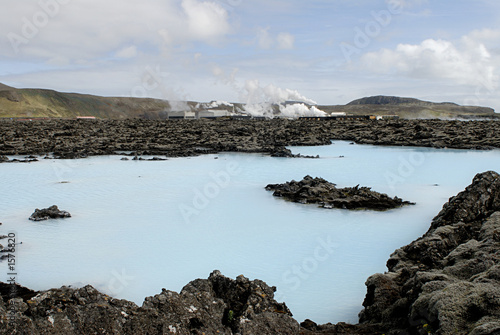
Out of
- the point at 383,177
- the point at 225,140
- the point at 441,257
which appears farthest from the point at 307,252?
the point at 225,140

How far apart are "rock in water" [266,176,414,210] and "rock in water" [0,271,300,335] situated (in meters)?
6.65

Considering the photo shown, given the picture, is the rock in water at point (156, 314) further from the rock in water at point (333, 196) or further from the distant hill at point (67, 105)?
the distant hill at point (67, 105)

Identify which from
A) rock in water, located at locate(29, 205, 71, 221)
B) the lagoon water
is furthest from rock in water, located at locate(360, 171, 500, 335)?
rock in water, located at locate(29, 205, 71, 221)

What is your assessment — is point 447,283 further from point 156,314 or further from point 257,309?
point 156,314

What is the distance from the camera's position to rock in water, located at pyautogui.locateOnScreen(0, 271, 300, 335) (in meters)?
3.22

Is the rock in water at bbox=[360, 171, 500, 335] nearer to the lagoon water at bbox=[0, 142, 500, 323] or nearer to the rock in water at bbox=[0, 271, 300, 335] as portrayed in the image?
the lagoon water at bbox=[0, 142, 500, 323]

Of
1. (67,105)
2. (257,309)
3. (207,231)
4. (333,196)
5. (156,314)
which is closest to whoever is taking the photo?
(156,314)

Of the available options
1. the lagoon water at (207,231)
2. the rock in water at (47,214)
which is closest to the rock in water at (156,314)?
the lagoon water at (207,231)

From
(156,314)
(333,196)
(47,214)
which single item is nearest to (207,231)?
(47,214)

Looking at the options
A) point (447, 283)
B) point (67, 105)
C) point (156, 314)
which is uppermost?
point (67, 105)

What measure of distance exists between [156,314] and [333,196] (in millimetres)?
8028

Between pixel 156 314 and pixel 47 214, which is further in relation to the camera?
pixel 47 214

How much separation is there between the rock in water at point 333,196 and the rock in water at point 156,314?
262 inches

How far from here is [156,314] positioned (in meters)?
3.42
